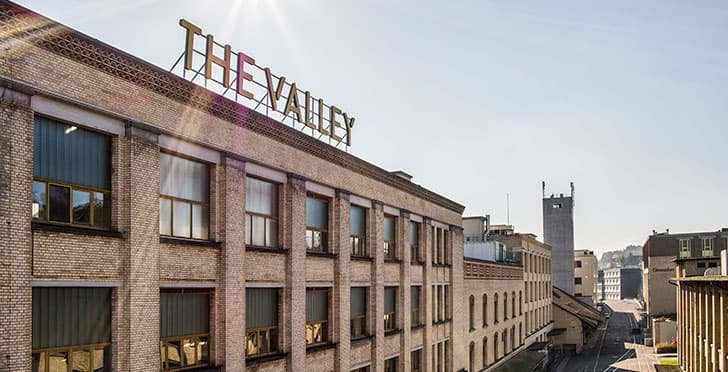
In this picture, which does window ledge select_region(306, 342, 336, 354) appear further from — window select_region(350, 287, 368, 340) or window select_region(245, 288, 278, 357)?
window select_region(350, 287, 368, 340)

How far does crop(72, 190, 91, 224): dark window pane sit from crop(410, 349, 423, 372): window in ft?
73.3

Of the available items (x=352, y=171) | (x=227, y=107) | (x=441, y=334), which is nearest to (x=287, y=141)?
(x=227, y=107)

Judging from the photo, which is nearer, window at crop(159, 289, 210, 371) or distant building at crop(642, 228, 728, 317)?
window at crop(159, 289, 210, 371)

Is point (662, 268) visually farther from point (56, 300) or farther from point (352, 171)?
point (56, 300)

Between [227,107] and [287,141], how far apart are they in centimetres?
358

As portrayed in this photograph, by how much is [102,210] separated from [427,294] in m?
22.6

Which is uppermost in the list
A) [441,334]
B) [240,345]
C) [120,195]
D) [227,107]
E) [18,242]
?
[227,107]

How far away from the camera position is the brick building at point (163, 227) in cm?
1391

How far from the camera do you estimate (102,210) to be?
1587 cm

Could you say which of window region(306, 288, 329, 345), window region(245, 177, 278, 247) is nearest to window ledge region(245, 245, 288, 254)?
window region(245, 177, 278, 247)

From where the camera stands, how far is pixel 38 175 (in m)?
14.4

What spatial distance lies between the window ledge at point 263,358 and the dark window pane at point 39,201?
8582 mm

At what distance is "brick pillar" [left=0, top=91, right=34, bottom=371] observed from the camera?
1321cm

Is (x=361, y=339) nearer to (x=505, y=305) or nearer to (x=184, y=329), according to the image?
(x=184, y=329)
